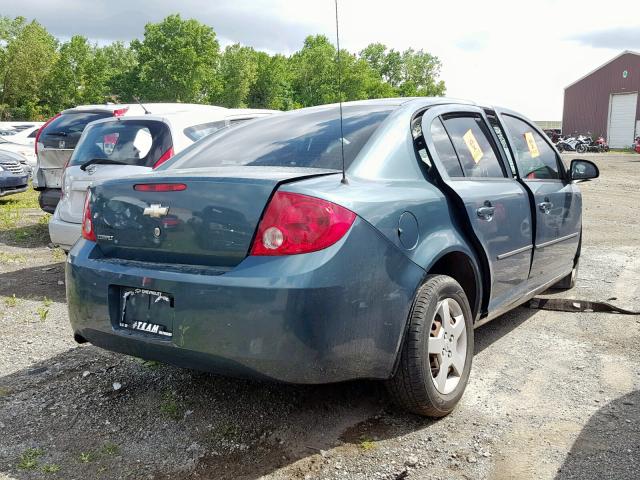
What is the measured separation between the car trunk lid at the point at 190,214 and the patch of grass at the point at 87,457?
91cm

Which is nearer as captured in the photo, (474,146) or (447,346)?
(447,346)

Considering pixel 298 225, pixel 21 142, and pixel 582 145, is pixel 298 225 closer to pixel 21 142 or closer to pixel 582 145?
pixel 21 142

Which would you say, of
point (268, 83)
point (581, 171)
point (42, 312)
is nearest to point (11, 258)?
point (42, 312)

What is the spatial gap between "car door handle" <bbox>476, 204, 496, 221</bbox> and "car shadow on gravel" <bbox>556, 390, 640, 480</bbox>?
Answer: 3.81 ft

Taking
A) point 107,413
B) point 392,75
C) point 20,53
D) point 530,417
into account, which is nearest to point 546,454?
point 530,417

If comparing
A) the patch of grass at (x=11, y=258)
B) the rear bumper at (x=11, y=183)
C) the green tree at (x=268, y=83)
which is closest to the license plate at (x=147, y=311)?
the patch of grass at (x=11, y=258)

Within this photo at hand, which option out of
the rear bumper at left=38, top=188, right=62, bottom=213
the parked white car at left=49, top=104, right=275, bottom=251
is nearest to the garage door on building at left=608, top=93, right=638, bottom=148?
the rear bumper at left=38, top=188, right=62, bottom=213

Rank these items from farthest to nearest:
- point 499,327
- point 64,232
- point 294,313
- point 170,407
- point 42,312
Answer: point 64,232
point 42,312
point 499,327
point 170,407
point 294,313

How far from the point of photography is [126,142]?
6297mm

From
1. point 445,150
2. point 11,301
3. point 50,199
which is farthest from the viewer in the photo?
point 50,199

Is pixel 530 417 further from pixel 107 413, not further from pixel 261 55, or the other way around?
pixel 261 55

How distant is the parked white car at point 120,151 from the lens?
595 centimetres

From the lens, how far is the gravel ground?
2.83 metres

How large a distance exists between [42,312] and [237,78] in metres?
62.5
